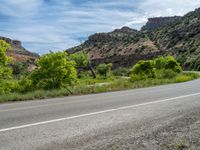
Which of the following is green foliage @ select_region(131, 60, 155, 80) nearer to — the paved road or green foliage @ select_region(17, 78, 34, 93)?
green foliage @ select_region(17, 78, 34, 93)

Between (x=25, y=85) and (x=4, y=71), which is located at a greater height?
(x=4, y=71)

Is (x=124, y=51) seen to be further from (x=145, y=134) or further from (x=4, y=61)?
(x=145, y=134)

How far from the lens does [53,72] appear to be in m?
27.0

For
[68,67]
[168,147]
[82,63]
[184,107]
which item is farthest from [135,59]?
[168,147]

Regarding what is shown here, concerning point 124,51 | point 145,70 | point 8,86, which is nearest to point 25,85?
point 8,86

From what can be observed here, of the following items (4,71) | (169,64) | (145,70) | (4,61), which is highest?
(4,61)

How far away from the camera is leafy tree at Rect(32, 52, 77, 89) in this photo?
26.9 meters

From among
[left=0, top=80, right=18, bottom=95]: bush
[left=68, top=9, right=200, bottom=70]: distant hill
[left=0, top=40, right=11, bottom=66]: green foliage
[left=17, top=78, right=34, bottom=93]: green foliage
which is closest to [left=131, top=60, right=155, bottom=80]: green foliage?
[left=17, top=78, right=34, bottom=93]: green foliage

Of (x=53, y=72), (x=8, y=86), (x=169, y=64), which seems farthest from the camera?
(x=169, y=64)

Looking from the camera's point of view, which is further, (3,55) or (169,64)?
(169,64)

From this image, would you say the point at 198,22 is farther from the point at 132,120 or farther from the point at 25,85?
the point at 132,120

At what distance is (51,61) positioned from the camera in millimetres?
27312

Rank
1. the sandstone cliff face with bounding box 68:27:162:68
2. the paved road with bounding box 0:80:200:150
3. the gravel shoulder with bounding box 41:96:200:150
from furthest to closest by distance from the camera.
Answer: the sandstone cliff face with bounding box 68:27:162:68 < the paved road with bounding box 0:80:200:150 < the gravel shoulder with bounding box 41:96:200:150

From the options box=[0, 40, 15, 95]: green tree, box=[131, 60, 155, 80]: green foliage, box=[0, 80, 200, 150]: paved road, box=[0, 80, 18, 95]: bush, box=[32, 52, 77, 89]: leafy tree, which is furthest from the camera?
box=[131, 60, 155, 80]: green foliage
